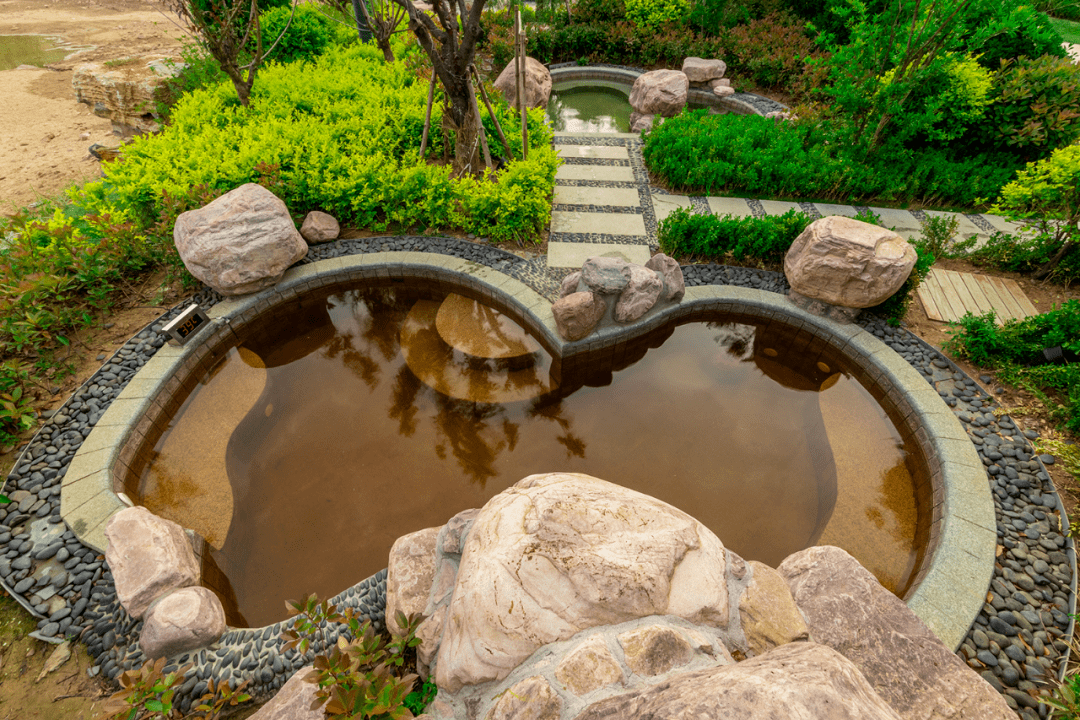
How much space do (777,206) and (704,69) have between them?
635 centimetres

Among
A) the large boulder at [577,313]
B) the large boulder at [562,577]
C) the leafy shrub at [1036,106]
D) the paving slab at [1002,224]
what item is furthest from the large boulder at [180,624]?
the leafy shrub at [1036,106]

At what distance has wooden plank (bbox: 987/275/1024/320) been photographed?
20.3ft

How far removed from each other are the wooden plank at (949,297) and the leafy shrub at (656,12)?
472 inches

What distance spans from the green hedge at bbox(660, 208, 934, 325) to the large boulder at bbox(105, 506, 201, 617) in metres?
6.84

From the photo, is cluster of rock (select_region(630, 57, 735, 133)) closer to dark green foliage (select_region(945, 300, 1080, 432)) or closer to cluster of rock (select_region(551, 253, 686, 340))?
cluster of rock (select_region(551, 253, 686, 340))

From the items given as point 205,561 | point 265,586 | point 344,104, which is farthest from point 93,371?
point 344,104

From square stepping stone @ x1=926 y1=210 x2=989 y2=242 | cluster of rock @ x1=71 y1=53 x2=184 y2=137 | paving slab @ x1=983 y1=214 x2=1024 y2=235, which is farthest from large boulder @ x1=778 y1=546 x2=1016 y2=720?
cluster of rock @ x1=71 y1=53 x2=184 y2=137

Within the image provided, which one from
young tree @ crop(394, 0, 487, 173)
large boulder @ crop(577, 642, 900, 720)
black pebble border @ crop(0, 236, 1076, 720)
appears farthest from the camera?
young tree @ crop(394, 0, 487, 173)

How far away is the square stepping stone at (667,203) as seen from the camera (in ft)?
26.7

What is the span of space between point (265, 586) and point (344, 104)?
8.37 m

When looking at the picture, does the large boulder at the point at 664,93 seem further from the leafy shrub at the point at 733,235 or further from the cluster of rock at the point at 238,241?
the cluster of rock at the point at 238,241

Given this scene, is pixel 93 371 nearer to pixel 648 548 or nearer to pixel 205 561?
pixel 205 561

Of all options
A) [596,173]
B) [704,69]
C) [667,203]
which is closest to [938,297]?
[667,203]

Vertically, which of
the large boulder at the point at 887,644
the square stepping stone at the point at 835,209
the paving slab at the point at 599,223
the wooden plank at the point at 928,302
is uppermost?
the square stepping stone at the point at 835,209
